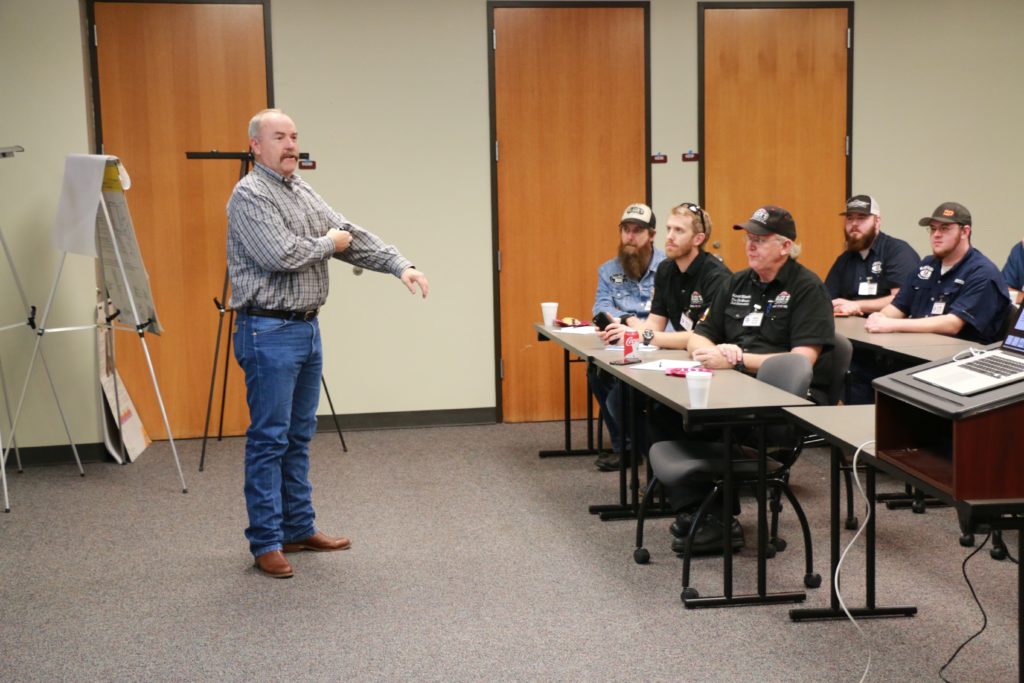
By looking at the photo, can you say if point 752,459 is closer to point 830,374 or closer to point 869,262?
point 830,374

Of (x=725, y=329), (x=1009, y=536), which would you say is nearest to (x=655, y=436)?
(x=725, y=329)

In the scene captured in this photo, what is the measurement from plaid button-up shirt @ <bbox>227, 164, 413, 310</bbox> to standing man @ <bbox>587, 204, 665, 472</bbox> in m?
1.96

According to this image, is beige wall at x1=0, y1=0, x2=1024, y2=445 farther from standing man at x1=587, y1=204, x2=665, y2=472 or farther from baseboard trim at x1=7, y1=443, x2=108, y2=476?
standing man at x1=587, y1=204, x2=665, y2=472

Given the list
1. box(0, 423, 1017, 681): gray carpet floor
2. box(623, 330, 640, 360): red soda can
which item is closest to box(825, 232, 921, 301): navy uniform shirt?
box(0, 423, 1017, 681): gray carpet floor

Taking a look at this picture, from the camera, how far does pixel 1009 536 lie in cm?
405

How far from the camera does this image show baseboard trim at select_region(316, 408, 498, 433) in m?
6.50

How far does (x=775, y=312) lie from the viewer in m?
4.16

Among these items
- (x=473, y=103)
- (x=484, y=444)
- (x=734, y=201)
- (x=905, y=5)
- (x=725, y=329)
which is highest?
(x=905, y=5)

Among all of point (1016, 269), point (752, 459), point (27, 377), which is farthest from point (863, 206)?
point (27, 377)

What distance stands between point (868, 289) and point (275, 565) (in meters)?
3.72

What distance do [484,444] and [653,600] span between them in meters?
2.68

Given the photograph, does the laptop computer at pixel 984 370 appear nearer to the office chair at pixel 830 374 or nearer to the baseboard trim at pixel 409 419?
the office chair at pixel 830 374

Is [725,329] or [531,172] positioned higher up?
[531,172]

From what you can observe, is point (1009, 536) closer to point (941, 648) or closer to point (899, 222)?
point (941, 648)
